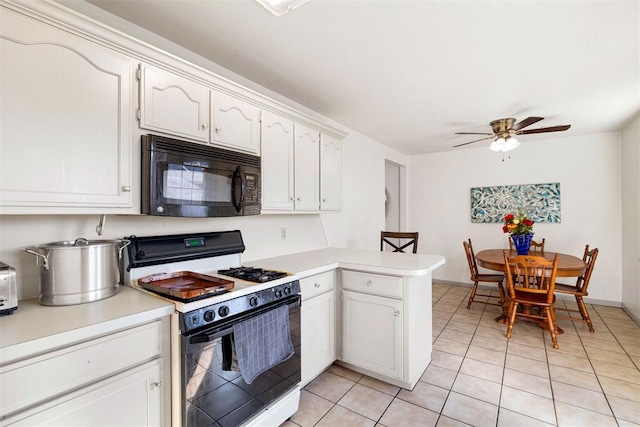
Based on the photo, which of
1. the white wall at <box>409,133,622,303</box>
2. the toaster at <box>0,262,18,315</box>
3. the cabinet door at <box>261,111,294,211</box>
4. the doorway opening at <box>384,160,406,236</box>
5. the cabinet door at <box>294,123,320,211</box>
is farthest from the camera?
the doorway opening at <box>384,160,406,236</box>

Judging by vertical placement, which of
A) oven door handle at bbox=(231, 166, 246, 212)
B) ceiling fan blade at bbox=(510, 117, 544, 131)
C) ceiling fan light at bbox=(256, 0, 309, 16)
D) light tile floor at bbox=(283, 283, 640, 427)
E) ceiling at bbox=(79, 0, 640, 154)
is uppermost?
ceiling at bbox=(79, 0, 640, 154)

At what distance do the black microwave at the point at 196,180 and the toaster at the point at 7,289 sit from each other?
1.73 ft

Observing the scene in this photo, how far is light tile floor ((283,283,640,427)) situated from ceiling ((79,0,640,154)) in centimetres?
239

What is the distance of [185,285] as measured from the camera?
62.2 inches

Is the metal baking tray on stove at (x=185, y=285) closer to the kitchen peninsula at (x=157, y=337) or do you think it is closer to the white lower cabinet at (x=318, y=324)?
the kitchen peninsula at (x=157, y=337)

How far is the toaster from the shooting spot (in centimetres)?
107

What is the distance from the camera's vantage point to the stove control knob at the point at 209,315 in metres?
1.33

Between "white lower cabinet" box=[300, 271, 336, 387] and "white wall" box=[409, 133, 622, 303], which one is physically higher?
"white wall" box=[409, 133, 622, 303]

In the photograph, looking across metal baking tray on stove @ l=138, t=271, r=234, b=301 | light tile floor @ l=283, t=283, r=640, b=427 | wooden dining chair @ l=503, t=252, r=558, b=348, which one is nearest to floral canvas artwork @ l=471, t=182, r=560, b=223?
wooden dining chair @ l=503, t=252, r=558, b=348

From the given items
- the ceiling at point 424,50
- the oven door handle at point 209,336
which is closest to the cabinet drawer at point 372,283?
the oven door handle at point 209,336

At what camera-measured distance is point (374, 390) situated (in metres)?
2.12

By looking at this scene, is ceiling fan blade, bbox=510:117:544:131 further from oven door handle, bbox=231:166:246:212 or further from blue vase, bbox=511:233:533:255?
oven door handle, bbox=231:166:246:212

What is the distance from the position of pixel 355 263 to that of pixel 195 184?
4.15 ft

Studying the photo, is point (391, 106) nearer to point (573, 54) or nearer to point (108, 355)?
point (573, 54)
